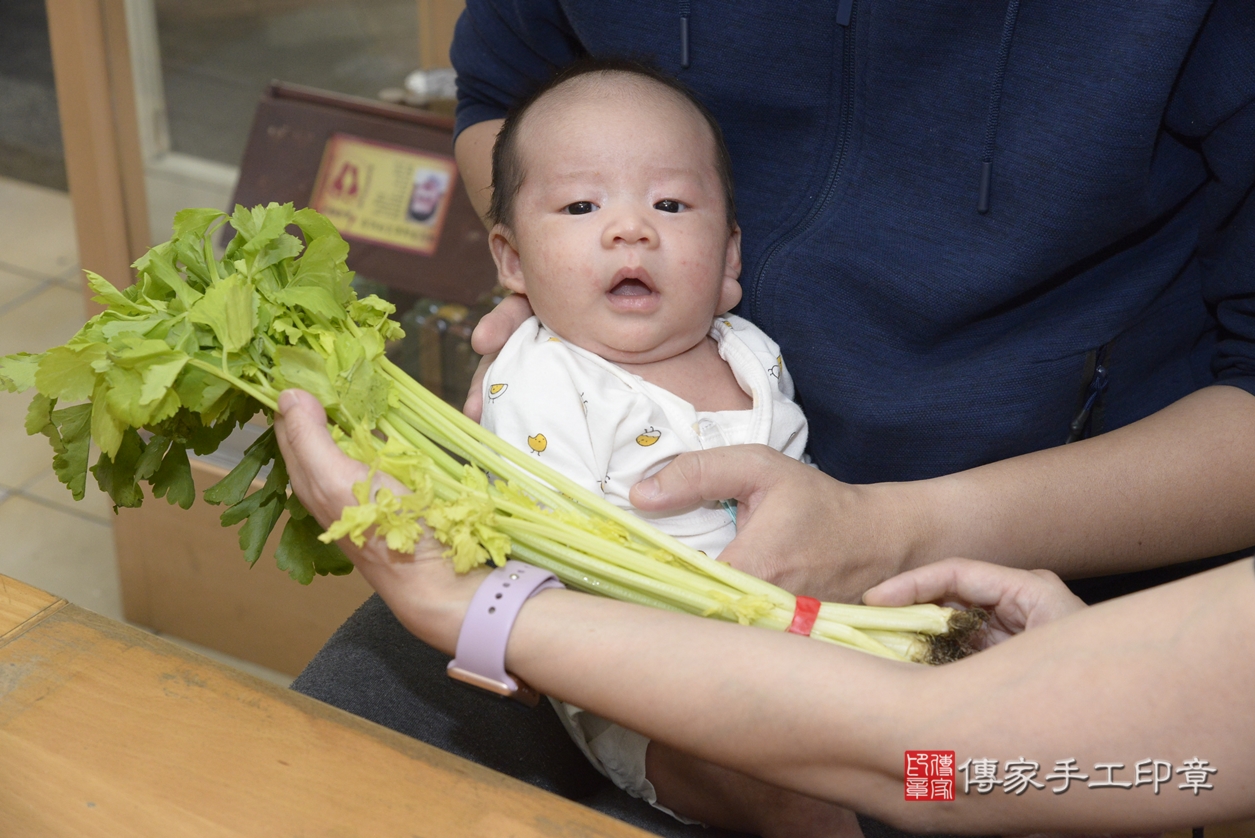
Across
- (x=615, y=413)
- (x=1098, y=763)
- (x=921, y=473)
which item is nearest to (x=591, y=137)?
(x=615, y=413)

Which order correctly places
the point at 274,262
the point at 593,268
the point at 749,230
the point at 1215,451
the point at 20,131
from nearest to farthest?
1. the point at 274,262
2. the point at 1215,451
3. the point at 593,268
4. the point at 749,230
5. the point at 20,131

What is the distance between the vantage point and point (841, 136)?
1365 mm

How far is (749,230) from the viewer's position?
1481 millimetres

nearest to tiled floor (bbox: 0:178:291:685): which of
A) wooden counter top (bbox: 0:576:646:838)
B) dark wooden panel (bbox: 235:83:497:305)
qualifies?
dark wooden panel (bbox: 235:83:497:305)

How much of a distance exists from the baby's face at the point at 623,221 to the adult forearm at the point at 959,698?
0.53m

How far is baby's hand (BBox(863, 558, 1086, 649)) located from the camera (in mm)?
1032

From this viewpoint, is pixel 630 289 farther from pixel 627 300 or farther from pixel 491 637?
pixel 491 637

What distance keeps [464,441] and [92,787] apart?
48cm

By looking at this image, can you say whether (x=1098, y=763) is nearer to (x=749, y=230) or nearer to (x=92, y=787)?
(x=92, y=787)

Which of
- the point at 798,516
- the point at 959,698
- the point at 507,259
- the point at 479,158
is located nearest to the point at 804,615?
the point at 798,516

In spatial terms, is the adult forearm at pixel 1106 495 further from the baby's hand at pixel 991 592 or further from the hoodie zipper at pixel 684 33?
the hoodie zipper at pixel 684 33

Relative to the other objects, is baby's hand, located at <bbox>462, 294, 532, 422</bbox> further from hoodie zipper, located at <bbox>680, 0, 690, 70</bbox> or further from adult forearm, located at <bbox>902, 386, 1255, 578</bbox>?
adult forearm, located at <bbox>902, 386, 1255, 578</bbox>

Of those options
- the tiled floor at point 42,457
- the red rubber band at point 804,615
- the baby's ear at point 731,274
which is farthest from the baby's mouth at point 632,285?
the tiled floor at point 42,457

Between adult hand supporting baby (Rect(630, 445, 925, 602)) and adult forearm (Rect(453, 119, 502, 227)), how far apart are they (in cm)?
70
